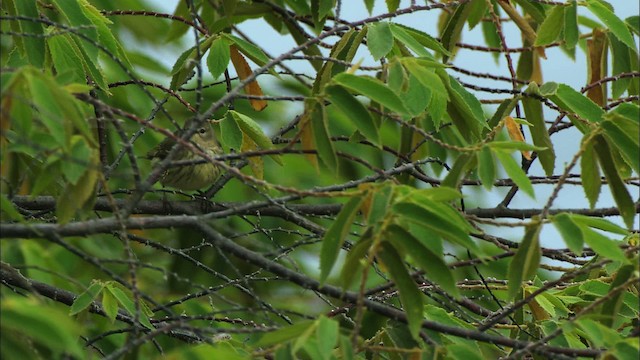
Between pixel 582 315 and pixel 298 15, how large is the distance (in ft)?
7.71

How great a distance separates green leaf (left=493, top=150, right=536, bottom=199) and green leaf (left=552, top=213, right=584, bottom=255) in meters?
0.10

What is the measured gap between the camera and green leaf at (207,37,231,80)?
366cm

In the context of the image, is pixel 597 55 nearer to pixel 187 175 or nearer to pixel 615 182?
pixel 615 182

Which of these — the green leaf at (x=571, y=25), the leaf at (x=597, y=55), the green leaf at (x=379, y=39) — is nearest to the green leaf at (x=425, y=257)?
the green leaf at (x=379, y=39)

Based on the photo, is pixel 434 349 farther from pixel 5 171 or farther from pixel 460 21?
pixel 460 21

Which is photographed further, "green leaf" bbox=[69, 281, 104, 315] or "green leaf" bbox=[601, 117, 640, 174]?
"green leaf" bbox=[69, 281, 104, 315]

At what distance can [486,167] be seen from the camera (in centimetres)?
285

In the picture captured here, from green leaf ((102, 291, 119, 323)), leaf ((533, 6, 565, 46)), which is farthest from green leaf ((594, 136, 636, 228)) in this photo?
green leaf ((102, 291, 119, 323))

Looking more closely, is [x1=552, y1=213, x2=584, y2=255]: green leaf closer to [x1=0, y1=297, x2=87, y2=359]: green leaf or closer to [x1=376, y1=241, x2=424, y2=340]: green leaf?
[x1=376, y1=241, x2=424, y2=340]: green leaf

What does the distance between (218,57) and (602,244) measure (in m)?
1.54

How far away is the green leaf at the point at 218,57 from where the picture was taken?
3660mm

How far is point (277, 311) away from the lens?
2.94 meters

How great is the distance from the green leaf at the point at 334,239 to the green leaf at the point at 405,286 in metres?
0.10

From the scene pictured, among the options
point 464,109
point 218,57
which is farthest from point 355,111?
point 218,57
